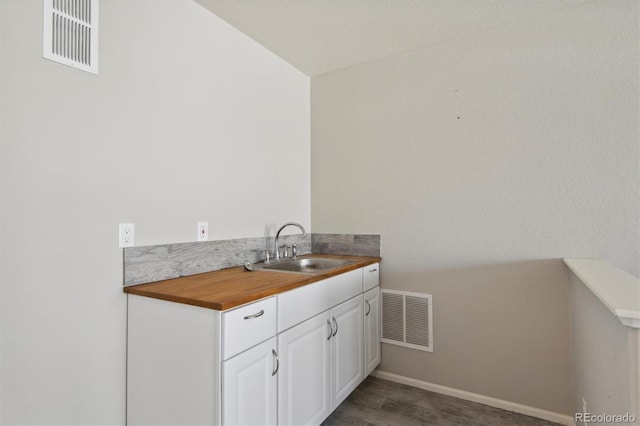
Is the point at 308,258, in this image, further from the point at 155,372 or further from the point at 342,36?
the point at 342,36

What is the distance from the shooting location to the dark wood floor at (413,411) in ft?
6.52

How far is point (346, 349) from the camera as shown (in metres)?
2.07

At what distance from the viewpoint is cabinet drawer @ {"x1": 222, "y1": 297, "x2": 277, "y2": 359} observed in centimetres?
126

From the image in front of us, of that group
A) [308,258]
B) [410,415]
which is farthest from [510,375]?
[308,258]

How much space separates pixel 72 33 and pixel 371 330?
2.38m

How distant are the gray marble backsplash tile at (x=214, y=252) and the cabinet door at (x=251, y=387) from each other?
67 centimetres

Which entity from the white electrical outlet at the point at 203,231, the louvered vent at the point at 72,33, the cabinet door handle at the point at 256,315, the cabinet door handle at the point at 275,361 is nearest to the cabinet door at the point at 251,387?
the cabinet door handle at the point at 275,361

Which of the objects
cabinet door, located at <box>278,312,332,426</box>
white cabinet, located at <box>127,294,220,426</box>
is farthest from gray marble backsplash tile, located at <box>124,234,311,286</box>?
cabinet door, located at <box>278,312,332,426</box>

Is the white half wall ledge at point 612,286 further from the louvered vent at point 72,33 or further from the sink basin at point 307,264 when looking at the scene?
the louvered vent at point 72,33

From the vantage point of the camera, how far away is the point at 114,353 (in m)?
1.50

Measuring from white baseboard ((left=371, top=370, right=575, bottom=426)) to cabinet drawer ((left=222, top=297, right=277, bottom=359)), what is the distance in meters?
1.45

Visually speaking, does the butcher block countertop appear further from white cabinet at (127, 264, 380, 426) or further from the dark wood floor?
the dark wood floor

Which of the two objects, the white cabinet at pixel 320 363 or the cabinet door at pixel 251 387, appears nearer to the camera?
the cabinet door at pixel 251 387

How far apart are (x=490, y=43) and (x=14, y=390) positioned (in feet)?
10.1
